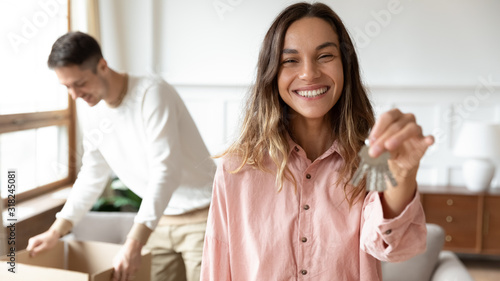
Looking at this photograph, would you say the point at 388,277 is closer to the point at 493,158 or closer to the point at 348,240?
the point at 348,240

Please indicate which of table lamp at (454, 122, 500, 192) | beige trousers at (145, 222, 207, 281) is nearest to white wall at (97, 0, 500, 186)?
table lamp at (454, 122, 500, 192)

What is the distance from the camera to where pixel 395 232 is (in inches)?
36.5

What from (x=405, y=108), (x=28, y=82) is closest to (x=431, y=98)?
(x=405, y=108)

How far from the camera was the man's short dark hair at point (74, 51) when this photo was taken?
1662mm

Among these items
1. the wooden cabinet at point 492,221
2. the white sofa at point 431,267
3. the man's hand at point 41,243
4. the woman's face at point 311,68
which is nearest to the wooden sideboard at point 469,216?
the wooden cabinet at point 492,221

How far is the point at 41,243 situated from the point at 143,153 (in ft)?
1.31

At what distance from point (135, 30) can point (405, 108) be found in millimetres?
2096

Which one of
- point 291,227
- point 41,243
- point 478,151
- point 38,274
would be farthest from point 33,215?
point 478,151

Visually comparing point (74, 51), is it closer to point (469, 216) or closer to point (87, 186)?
point (87, 186)

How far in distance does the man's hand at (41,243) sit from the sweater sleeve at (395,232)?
0.98m

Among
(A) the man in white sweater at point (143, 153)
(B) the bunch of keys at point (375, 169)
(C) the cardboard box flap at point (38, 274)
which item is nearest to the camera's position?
(B) the bunch of keys at point (375, 169)

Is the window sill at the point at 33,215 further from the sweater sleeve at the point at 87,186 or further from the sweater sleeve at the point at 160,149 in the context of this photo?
the sweater sleeve at the point at 160,149

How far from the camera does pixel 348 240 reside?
1.06 m

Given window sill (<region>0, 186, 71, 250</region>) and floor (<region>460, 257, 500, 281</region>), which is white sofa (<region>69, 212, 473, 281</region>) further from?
window sill (<region>0, 186, 71, 250</region>)
